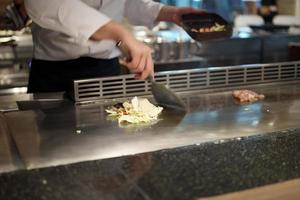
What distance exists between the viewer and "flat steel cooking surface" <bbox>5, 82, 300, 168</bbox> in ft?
2.81

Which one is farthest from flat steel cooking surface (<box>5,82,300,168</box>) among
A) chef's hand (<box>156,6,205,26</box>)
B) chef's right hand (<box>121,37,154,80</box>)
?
chef's hand (<box>156,6,205,26</box>)

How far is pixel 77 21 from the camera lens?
1012 millimetres

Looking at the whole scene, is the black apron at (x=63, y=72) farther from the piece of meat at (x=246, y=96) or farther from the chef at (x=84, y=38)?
the piece of meat at (x=246, y=96)

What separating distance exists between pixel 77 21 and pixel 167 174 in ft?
1.49

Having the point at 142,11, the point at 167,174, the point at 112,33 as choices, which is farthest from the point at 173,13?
the point at 167,174

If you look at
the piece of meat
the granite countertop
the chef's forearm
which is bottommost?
the piece of meat

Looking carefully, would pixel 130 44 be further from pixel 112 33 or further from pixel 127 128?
pixel 127 128

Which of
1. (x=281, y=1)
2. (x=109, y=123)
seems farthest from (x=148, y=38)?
(x=109, y=123)

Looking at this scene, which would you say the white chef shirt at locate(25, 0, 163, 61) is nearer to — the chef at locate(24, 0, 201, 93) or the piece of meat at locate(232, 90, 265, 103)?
the chef at locate(24, 0, 201, 93)

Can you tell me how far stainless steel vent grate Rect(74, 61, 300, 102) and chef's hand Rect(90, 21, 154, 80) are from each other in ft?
0.82

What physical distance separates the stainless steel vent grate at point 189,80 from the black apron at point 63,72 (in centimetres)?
17

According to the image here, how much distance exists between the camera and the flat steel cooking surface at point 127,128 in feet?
2.81

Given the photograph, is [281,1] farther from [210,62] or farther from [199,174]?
[199,174]

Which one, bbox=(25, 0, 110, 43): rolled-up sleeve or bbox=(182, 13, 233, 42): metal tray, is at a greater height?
bbox=(25, 0, 110, 43): rolled-up sleeve
